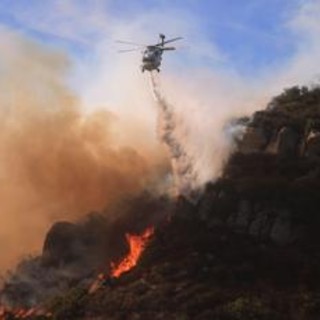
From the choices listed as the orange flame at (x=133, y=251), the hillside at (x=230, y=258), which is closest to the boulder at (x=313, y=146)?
the hillside at (x=230, y=258)

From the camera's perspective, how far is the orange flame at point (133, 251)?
184m

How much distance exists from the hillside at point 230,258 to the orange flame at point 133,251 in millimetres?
2052

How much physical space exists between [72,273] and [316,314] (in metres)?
56.4

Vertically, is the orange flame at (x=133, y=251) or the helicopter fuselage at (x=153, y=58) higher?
the helicopter fuselage at (x=153, y=58)

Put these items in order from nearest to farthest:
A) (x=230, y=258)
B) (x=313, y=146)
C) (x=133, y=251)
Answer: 1. (x=230, y=258)
2. (x=133, y=251)
3. (x=313, y=146)

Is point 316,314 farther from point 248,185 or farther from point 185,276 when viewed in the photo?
point 248,185

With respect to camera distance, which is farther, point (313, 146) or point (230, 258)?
point (313, 146)

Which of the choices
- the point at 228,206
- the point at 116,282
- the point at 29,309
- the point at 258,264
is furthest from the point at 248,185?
the point at 29,309

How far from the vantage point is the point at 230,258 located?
6762 inches

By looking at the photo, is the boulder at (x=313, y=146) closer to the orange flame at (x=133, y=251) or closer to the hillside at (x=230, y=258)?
the hillside at (x=230, y=258)

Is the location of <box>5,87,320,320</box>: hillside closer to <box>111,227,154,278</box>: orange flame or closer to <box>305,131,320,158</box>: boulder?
<box>305,131,320,158</box>: boulder

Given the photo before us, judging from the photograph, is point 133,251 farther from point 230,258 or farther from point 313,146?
point 313,146

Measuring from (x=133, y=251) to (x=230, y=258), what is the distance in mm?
24897

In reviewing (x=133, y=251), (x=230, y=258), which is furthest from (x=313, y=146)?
(x=133, y=251)
